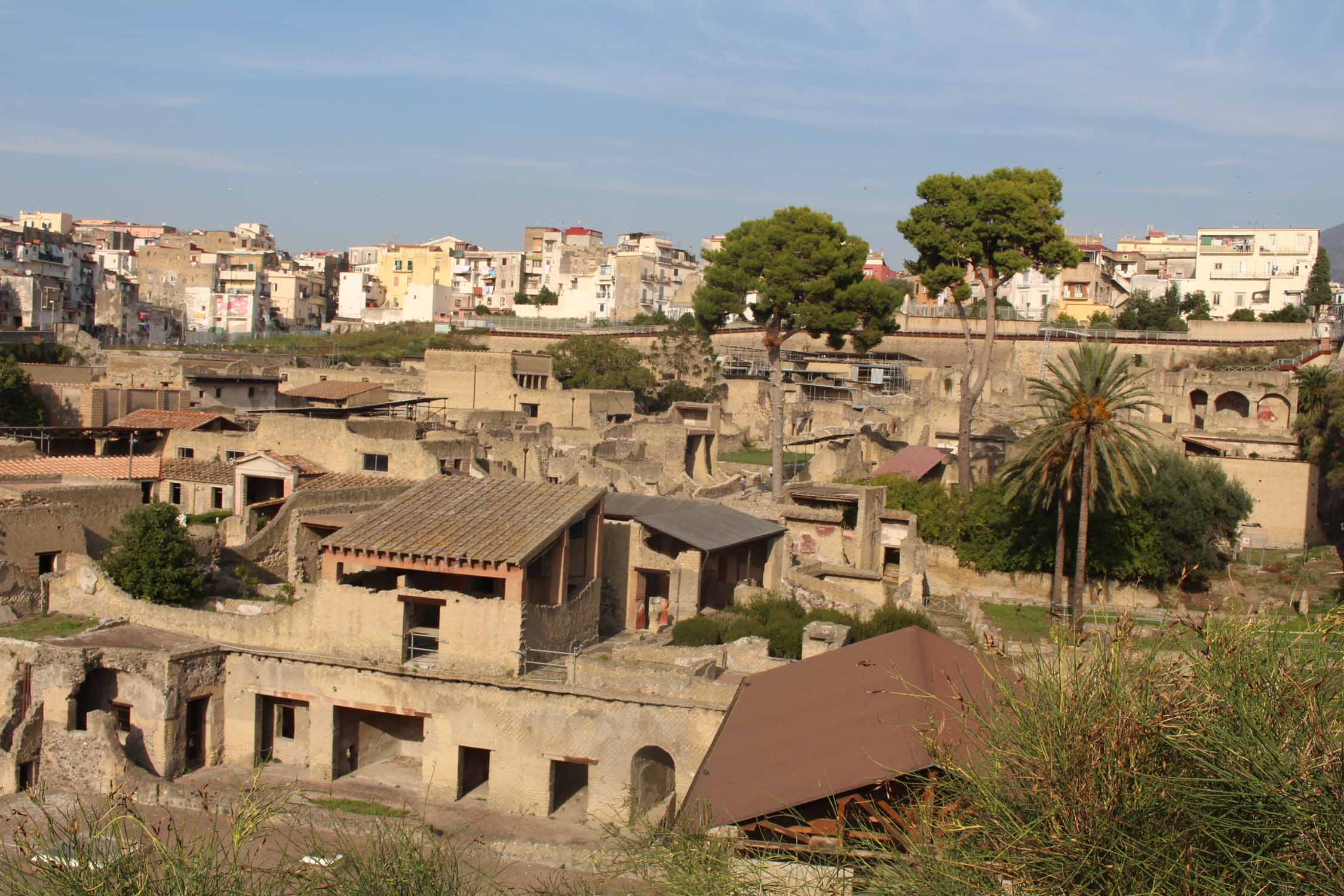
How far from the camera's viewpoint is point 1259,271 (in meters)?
70.5

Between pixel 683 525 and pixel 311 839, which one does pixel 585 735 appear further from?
pixel 683 525

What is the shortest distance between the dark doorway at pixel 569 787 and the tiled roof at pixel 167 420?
54.1ft

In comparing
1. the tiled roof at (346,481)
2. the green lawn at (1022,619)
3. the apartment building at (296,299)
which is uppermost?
the apartment building at (296,299)

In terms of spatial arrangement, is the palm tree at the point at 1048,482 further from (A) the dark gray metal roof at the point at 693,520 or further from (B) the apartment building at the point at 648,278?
(B) the apartment building at the point at 648,278

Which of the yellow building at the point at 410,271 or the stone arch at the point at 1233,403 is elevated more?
the yellow building at the point at 410,271

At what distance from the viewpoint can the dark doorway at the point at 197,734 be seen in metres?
17.2

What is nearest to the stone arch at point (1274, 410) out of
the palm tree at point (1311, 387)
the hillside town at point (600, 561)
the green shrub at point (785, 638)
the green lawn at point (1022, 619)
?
the hillside town at point (600, 561)

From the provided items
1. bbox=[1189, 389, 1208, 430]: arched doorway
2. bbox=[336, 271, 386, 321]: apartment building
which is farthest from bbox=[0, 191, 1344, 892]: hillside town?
bbox=[336, 271, 386, 321]: apartment building

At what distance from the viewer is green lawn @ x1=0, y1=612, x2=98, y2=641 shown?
1742 centimetres

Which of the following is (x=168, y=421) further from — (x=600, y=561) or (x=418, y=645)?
(x=418, y=645)

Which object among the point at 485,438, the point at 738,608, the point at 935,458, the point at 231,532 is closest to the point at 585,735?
the point at 738,608

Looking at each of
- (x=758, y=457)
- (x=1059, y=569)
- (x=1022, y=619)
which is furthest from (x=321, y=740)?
(x=758, y=457)

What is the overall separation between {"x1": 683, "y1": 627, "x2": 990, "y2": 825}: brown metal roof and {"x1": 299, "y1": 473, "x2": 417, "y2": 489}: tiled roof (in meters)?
12.9

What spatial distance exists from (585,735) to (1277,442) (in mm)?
30265
